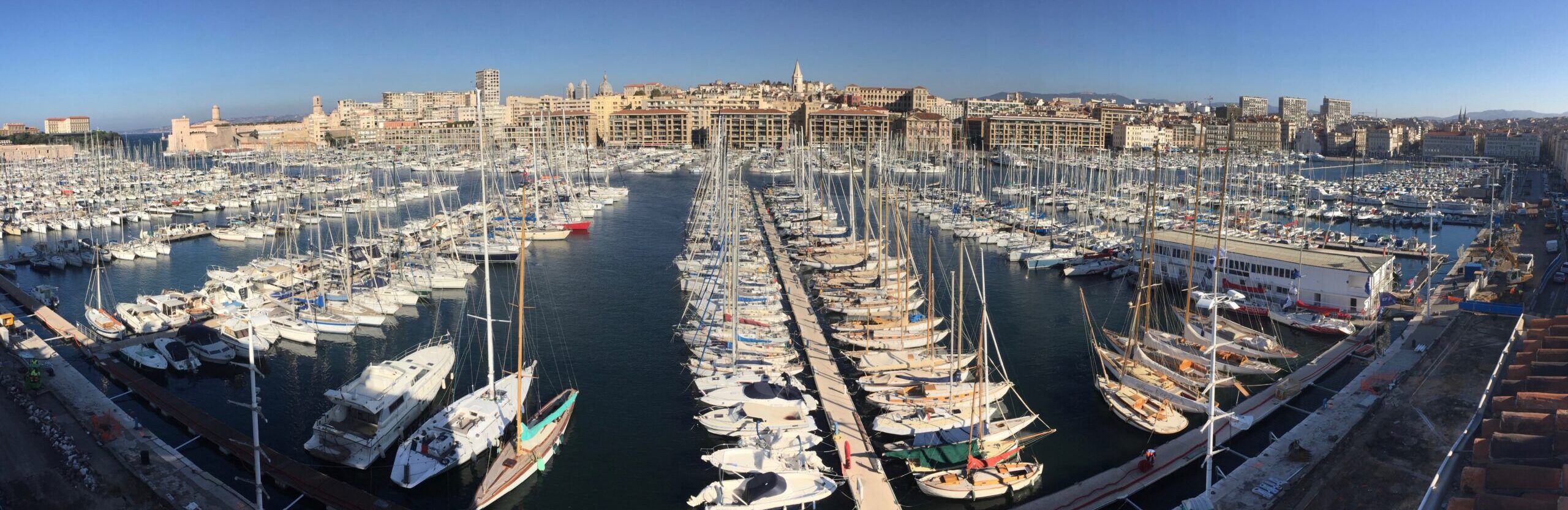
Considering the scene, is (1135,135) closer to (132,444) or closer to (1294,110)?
(1294,110)

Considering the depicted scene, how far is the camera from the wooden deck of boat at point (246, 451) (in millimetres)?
9758

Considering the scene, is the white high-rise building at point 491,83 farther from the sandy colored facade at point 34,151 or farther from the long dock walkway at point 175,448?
the long dock walkway at point 175,448

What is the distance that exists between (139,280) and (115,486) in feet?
53.6

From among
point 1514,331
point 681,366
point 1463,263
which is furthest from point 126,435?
point 1463,263

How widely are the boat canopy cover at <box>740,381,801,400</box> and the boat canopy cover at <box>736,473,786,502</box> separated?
1964 millimetres

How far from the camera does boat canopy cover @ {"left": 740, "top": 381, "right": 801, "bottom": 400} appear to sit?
11.6 metres

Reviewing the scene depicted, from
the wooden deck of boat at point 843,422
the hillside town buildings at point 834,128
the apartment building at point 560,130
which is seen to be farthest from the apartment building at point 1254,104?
the wooden deck of boat at point 843,422

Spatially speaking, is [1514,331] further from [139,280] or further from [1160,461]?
[139,280]

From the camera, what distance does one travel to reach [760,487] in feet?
31.2

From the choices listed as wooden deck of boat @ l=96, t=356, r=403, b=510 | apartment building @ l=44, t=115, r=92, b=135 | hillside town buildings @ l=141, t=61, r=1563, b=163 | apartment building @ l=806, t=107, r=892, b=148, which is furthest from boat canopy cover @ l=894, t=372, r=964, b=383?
apartment building @ l=44, t=115, r=92, b=135

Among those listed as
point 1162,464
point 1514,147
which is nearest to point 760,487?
point 1162,464

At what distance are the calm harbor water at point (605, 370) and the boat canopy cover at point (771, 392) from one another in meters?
0.79

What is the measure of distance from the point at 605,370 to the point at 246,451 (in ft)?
17.7

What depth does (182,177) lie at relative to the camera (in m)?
47.0
